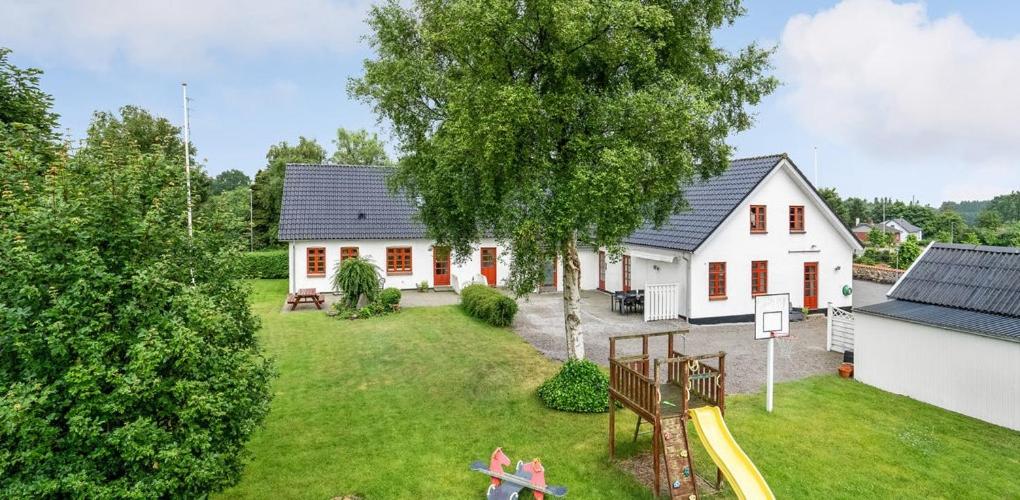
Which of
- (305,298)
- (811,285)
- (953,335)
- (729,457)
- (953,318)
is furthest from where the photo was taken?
(305,298)

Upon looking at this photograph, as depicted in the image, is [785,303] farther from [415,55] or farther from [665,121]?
[415,55]

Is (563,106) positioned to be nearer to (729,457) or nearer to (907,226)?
(729,457)

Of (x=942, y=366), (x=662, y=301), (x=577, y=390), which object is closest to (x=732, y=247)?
(x=662, y=301)

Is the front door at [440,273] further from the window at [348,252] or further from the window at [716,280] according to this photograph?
the window at [716,280]

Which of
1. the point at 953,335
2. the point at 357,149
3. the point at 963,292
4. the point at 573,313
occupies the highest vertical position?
the point at 357,149

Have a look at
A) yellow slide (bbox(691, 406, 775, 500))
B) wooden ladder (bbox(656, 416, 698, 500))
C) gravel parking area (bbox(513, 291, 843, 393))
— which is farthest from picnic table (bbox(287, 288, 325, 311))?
yellow slide (bbox(691, 406, 775, 500))

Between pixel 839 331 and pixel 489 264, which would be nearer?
pixel 839 331

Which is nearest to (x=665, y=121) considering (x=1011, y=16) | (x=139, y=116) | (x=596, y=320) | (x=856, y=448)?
(x=856, y=448)

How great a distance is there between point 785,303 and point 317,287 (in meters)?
19.6

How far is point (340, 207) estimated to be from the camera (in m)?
24.6

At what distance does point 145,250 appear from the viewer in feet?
16.8

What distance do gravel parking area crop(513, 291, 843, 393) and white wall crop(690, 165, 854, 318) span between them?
100 cm

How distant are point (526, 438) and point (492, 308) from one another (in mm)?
8484

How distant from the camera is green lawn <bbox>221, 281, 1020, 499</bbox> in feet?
23.6
